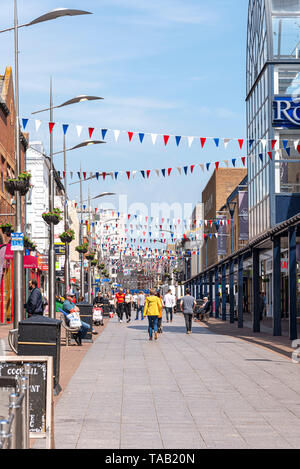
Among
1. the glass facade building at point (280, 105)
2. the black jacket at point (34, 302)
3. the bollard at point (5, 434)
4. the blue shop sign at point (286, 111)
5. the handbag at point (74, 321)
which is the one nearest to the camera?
the bollard at point (5, 434)

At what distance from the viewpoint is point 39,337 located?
37.1 ft

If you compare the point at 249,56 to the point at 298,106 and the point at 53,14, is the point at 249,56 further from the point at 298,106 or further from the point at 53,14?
the point at 53,14

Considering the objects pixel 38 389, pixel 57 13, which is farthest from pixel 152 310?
pixel 38 389

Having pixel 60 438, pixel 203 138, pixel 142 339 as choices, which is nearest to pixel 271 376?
pixel 60 438

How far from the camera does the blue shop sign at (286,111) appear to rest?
135 ft

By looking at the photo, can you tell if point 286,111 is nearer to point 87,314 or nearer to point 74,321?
point 87,314

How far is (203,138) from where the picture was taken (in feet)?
75.8

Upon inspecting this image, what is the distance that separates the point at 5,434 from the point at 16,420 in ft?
2.34

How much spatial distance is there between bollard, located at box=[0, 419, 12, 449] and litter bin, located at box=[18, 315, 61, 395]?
23.2 ft

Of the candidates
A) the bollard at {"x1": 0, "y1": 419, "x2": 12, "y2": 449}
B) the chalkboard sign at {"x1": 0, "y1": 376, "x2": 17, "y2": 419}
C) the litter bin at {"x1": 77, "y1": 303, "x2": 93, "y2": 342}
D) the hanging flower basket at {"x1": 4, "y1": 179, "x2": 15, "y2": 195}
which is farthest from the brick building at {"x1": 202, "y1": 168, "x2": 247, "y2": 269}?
the bollard at {"x1": 0, "y1": 419, "x2": 12, "y2": 449}

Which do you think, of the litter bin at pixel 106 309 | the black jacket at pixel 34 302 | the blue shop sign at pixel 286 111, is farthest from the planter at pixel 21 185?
the litter bin at pixel 106 309

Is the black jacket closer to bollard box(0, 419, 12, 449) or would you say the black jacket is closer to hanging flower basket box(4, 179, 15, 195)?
hanging flower basket box(4, 179, 15, 195)

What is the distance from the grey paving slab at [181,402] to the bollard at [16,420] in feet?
9.99

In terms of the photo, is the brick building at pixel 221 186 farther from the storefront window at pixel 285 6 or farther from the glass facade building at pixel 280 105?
the storefront window at pixel 285 6
